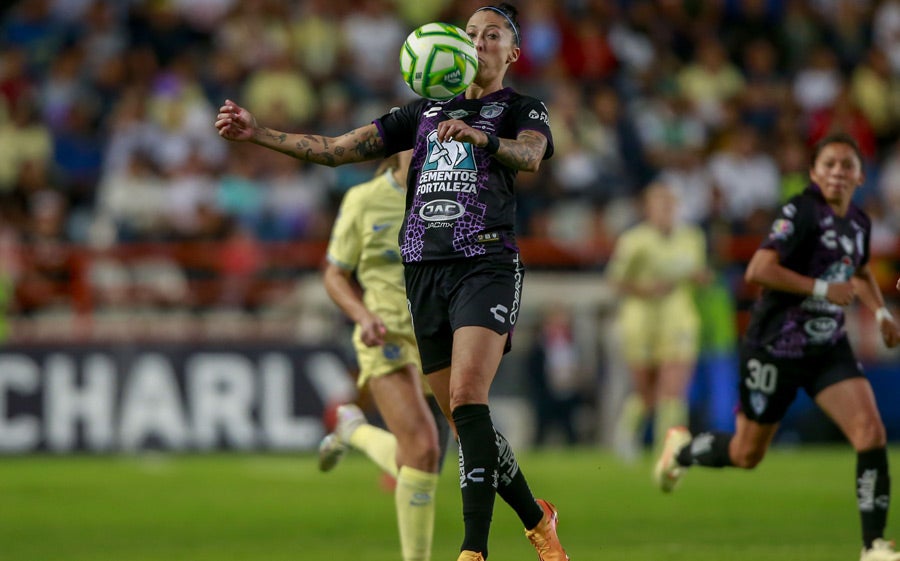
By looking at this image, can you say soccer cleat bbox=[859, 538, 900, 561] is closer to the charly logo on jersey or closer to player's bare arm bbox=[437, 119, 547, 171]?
the charly logo on jersey

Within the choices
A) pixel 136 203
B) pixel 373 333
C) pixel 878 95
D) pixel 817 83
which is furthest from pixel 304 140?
pixel 878 95

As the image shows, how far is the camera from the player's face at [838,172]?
8781mm

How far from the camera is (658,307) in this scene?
676 inches

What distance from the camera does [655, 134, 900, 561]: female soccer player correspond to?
859cm

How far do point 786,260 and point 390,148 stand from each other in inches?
110

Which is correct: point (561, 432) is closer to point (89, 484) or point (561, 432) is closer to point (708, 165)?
point (708, 165)

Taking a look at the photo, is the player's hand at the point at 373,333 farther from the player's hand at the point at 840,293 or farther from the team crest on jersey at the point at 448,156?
the player's hand at the point at 840,293

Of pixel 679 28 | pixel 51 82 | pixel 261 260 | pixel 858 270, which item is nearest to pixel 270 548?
pixel 858 270

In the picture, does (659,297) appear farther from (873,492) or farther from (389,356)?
(389,356)

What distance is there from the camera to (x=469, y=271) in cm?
706

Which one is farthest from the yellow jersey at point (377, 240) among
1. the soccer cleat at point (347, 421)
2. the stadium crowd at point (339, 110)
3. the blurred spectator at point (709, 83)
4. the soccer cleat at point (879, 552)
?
the blurred spectator at point (709, 83)

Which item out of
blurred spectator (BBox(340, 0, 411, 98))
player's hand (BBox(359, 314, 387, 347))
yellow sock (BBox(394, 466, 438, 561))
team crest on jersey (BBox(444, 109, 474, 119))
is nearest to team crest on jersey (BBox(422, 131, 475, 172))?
team crest on jersey (BBox(444, 109, 474, 119))

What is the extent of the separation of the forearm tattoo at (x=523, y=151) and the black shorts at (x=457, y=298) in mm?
538

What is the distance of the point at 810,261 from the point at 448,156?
9.21ft
